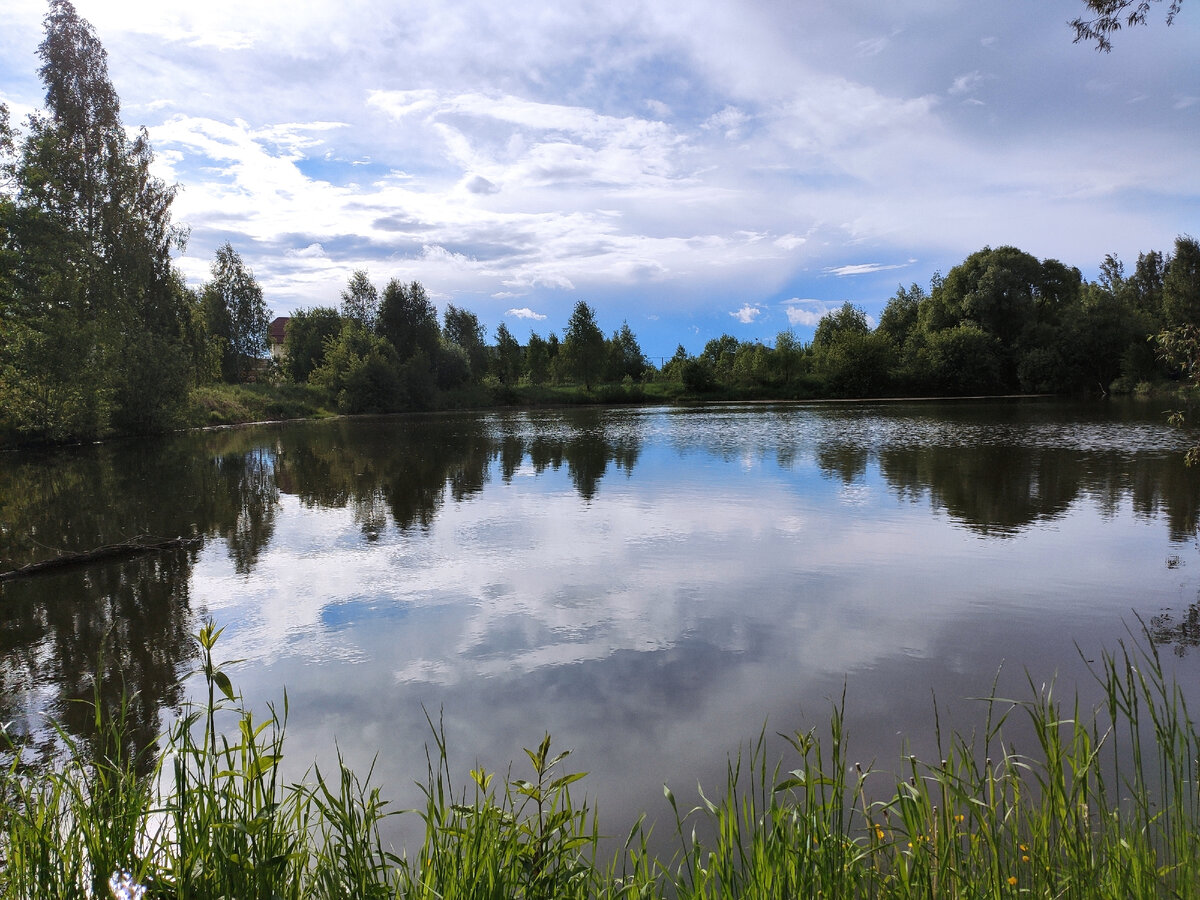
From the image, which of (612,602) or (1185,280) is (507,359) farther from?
(612,602)

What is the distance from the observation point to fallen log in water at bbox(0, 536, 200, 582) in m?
8.59

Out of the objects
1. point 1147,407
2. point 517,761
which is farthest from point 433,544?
point 1147,407

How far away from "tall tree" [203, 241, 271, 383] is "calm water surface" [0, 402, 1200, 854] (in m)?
39.8

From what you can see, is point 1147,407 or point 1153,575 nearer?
point 1153,575

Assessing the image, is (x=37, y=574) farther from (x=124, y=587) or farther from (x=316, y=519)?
(x=316, y=519)

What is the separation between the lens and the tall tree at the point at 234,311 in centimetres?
5231

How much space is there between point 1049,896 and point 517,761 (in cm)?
279

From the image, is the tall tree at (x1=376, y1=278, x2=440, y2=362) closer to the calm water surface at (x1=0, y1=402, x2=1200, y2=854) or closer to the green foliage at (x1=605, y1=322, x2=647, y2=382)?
the green foliage at (x1=605, y1=322, x2=647, y2=382)

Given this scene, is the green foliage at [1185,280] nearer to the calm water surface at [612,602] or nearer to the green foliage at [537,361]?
the calm water surface at [612,602]

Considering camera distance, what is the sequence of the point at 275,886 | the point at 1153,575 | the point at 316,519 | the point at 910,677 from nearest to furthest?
the point at 275,886 < the point at 910,677 < the point at 1153,575 < the point at 316,519

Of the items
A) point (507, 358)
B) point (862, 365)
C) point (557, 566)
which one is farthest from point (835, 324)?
point (557, 566)

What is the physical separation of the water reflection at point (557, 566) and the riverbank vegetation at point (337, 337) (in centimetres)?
336

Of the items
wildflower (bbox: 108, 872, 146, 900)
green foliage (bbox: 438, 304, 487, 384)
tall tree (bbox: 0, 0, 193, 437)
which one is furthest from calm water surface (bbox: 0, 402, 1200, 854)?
green foliage (bbox: 438, 304, 487, 384)

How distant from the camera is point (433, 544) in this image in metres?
10.2
